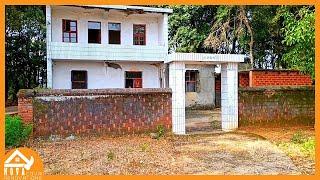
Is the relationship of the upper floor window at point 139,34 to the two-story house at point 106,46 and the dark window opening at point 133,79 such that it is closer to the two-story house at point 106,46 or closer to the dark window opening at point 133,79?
the two-story house at point 106,46

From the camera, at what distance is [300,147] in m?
8.78

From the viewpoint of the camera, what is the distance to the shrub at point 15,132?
29.6 feet

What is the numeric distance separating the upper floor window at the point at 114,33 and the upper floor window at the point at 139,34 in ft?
3.18

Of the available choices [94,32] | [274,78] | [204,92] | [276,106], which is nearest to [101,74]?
[94,32]

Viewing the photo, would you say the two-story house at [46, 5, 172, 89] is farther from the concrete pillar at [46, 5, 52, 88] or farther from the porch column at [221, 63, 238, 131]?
the porch column at [221, 63, 238, 131]

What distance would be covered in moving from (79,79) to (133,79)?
324cm

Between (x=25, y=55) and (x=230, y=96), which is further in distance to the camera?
(x=25, y=55)

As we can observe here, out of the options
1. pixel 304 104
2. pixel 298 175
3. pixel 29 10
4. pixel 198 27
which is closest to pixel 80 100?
pixel 298 175

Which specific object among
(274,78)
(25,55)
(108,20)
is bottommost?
(274,78)

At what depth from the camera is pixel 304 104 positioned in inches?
498

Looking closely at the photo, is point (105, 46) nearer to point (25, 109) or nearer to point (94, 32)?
point (94, 32)

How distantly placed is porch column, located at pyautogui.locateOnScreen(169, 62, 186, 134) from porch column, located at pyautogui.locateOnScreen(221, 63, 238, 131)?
1629 millimetres

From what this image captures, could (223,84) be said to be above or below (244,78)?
below

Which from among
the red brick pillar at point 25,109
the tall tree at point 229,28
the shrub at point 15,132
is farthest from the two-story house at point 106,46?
the shrub at point 15,132
